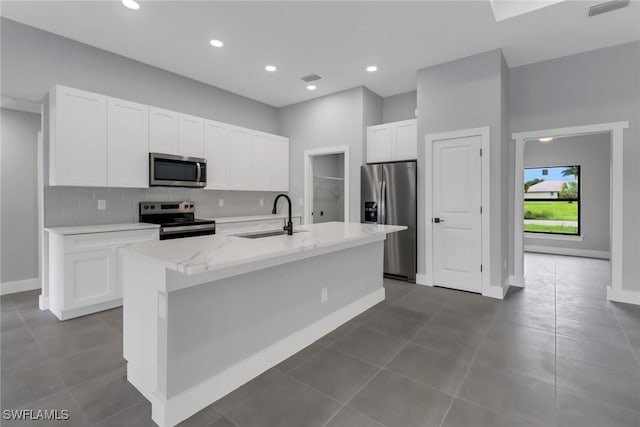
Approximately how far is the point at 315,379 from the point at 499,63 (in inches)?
157

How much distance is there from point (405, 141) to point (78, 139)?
411cm

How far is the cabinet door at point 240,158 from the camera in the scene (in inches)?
188

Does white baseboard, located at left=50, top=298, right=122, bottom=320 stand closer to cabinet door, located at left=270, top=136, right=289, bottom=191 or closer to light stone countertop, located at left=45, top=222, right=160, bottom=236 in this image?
light stone countertop, located at left=45, top=222, right=160, bottom=236

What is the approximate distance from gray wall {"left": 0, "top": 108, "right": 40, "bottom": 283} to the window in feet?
30.2

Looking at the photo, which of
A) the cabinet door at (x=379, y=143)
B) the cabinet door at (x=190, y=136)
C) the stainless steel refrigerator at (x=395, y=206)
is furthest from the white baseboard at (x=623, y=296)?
the cabinet door at (x=190, y=136)

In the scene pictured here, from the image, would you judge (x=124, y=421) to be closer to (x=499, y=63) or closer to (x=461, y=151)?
(x=461, y=151)

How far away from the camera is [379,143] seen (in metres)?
4.86

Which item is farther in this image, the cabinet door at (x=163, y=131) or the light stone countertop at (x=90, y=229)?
the cabinet door at (x=163, y=131)

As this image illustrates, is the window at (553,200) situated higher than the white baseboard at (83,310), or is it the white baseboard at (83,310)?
the window at (553,200)

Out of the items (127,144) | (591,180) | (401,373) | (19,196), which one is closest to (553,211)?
(591,180)

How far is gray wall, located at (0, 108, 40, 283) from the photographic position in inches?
146

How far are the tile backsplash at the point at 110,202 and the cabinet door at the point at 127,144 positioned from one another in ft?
1.14

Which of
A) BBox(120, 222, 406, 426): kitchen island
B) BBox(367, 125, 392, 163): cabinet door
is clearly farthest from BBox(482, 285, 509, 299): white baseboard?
BBox(367, 125, 392, 163): cabinet door

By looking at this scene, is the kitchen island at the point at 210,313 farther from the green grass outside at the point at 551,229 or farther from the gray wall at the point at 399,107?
the green grass outside at the point at 551,229
